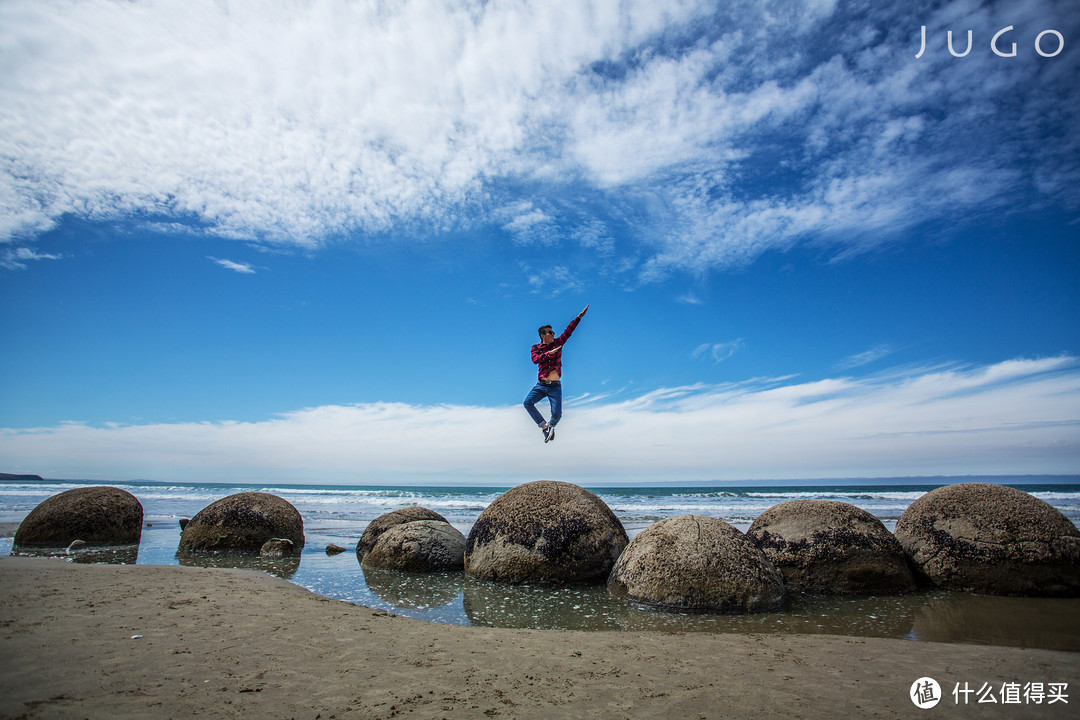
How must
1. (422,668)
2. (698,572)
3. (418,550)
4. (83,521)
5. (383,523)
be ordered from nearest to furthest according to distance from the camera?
(422,668), (698,572), (418,550), (383,523), (83,521)

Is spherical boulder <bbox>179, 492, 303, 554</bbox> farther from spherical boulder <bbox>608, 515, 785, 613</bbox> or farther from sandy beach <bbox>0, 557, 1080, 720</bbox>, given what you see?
spherical boulder <bbox>608, 515, 785, 613</bbox>

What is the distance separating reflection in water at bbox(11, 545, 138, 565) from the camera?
10.1 meters

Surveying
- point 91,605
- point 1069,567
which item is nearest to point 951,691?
point 1069,567

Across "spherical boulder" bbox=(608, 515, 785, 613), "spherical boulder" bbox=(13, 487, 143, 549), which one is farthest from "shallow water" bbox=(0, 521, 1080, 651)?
"spherical boulder" bbox=(13, 487, 143, 549)

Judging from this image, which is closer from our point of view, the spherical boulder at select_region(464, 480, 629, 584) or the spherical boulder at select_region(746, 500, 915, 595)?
the spherical boulder at select_region(746, 500, 915, 595)

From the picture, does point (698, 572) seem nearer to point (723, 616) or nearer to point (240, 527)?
point (723, 616)

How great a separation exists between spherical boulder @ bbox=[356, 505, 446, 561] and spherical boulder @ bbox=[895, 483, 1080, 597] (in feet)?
27.2

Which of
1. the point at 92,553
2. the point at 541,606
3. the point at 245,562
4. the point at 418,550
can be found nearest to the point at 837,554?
the point at 541,606

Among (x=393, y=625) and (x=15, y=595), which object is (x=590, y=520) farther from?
(x=15, y=595)

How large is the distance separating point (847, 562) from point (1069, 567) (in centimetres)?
288

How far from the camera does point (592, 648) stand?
479 cm

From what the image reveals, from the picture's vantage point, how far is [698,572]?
662 centimetres

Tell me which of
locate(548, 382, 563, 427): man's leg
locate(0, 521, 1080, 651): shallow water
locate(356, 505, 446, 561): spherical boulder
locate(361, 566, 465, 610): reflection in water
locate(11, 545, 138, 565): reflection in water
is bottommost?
locate(11, 545, 138, 565): reflection in water

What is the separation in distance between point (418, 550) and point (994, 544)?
866 centimetres
